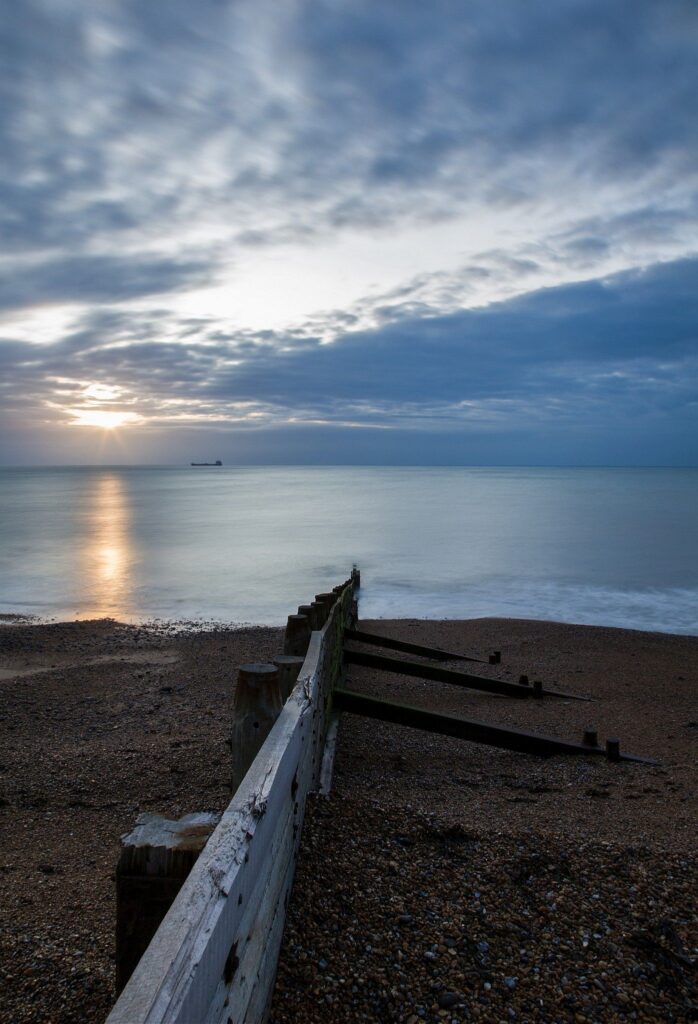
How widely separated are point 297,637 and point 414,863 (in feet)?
6.10

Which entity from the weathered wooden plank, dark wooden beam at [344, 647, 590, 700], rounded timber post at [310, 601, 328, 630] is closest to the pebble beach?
the weathered wooden plank

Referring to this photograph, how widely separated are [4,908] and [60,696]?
225 inches

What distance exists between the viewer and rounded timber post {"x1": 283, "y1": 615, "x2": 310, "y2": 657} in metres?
5.09

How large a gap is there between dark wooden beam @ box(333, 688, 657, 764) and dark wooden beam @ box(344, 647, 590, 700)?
7.29 ft

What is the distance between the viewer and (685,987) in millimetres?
2838

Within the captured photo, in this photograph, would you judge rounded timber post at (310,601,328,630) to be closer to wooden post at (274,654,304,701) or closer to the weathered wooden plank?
the weathered wooden plank

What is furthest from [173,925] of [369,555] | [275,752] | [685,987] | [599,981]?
[369,555]

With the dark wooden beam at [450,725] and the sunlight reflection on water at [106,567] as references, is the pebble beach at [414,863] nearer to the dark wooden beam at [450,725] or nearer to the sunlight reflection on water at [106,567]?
the dark wooden beam at [450,725]

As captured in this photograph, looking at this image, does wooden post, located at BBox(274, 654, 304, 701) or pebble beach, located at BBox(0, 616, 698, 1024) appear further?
wooden post, located at BBox(274, 654, 304, 701)

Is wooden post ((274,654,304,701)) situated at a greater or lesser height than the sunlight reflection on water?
greater

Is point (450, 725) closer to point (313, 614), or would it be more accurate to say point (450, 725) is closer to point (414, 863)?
point (313, 614)

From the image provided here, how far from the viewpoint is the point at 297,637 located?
5102mm

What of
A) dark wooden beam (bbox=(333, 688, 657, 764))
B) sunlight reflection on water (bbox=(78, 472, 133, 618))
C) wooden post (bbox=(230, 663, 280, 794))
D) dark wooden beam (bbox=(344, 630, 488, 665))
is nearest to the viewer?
wooden post (bbox=(230, 663, 280, 794))

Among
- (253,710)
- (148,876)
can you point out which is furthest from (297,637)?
(148,876)
